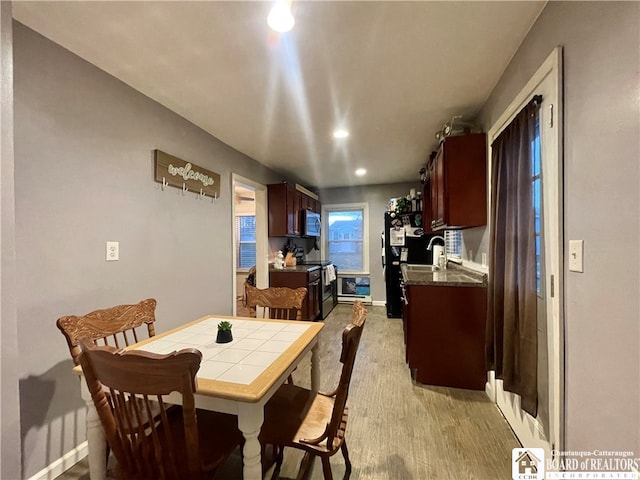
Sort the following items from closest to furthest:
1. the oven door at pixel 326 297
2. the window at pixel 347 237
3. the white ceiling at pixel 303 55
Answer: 1. the white ceiling at pixel 303 55
2. the oven door at pixel 326 297
3. the window at pixel 347 237

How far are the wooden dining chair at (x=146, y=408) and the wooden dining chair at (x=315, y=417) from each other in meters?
0.20

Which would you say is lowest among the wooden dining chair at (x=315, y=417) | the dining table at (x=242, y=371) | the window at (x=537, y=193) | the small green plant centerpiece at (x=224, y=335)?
the wooden dining chair at (x=315, y=417)

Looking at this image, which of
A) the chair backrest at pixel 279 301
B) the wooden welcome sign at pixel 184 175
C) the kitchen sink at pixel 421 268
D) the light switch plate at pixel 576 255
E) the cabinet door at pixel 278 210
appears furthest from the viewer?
the cabinet door at pixel 278 210

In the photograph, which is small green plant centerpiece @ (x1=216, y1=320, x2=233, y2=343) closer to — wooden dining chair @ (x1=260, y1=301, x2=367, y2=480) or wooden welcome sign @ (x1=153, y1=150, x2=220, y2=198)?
wooden dining chair @ (x1=260, y1=301, x2=367, y2=480)

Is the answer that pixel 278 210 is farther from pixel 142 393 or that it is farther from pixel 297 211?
pixel 142 393

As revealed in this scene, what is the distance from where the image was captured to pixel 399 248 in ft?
14.7

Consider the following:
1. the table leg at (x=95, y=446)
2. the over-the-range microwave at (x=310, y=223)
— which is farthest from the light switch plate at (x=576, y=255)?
the over-the-range microwave at (x=310, y=223)

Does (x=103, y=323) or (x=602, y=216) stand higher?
(x=602, y=216)

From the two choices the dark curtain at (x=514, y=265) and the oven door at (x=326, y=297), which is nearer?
the dark curtain at (x=514, y=265)

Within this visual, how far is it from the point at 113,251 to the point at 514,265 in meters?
2.51

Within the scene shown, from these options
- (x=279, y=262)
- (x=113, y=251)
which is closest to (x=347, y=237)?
(x=279, y=262)

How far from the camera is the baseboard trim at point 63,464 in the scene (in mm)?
1449

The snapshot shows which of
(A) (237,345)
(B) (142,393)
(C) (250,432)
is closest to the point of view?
(B) (142,393)

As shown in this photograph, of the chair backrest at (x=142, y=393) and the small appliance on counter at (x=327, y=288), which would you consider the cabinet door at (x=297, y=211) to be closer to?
the small appliance on counter at (x=327, y=288)
